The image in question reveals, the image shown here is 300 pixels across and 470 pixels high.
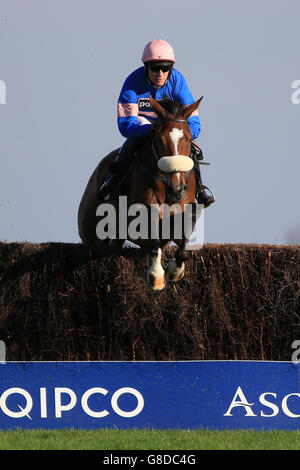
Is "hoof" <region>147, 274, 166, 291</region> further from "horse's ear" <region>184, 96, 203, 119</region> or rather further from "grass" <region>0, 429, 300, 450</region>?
"horse's ear" <region>184, 96, 203, 119</region>

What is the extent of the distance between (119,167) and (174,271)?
1.81m

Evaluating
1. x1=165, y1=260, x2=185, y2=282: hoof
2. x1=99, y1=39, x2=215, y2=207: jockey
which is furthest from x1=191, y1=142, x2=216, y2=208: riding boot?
x1=165, y1=260, x2=185, y2=282: hoof

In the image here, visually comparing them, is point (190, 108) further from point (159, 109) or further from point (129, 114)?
point (129, 114)

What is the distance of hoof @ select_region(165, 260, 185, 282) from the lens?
400 inches

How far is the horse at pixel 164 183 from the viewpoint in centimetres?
1011

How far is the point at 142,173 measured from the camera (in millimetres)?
10820

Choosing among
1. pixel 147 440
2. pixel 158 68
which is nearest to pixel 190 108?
pixel 158 68

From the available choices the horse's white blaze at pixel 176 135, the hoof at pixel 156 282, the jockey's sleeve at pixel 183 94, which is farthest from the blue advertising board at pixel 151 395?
the jockey's sleeve at pixel 183 94

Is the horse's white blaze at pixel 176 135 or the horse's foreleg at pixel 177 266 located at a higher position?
the horse's white blaze at pixel 176 135

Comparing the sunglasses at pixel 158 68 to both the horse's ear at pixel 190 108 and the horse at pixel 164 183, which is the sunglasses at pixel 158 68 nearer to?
the horse at pixel 164 183

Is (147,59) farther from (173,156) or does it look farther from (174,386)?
(174,386)

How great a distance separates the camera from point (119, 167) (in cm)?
1143
